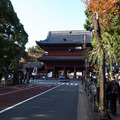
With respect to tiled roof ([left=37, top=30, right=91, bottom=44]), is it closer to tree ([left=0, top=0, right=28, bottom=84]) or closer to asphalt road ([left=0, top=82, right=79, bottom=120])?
tree ([left=0, top=0, right=28, bottom=84])

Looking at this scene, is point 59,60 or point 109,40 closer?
point 109,40

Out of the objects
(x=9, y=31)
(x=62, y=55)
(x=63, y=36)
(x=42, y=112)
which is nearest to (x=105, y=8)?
(x=42, y=112)

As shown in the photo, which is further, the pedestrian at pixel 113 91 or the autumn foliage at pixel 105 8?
the autumn foliage at pixel 105 8

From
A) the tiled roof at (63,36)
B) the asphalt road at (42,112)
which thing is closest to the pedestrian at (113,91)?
the asphalt road at (42,112)

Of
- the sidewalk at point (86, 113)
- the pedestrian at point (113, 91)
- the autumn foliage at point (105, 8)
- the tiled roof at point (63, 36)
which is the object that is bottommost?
the sidewalk at point (86, 113)

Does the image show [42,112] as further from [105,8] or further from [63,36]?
[63,36]

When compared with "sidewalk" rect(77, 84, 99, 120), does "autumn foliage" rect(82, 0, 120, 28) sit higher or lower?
higher

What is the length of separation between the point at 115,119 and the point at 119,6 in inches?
279

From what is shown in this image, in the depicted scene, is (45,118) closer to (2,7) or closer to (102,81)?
(102,81)

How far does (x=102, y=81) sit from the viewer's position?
12.5 feet

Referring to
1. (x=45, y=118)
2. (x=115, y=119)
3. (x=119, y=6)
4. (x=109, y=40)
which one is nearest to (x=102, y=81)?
(x=109, y=40)

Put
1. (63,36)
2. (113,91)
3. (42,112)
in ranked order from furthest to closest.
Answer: (63,36) < (42,112) < (113,91)

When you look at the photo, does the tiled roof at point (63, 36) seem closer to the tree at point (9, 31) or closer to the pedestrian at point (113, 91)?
the tree at point (9, 31)

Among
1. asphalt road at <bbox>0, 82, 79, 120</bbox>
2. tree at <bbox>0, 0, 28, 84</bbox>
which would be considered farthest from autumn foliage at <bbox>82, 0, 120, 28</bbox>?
tree at <bbox>0, 0, 28, 84</bbox>
